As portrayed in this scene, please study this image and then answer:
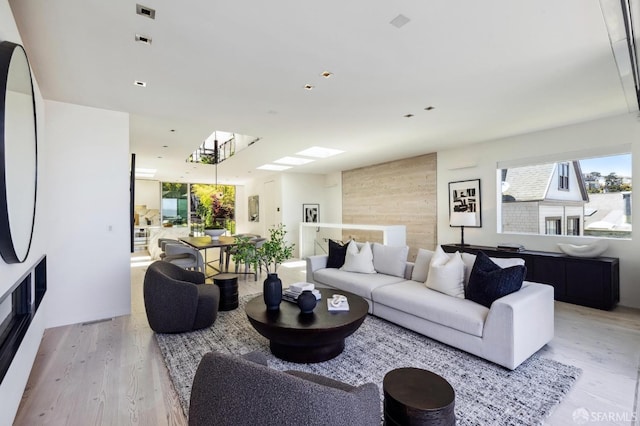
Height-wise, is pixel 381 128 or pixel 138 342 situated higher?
pixel 381 128

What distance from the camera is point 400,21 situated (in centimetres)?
216

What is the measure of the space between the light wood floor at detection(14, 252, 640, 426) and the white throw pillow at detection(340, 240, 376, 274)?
7.23ft

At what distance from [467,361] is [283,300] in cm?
188

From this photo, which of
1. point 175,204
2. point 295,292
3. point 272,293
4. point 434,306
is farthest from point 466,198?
point 175,204

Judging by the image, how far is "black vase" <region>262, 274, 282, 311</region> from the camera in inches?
112

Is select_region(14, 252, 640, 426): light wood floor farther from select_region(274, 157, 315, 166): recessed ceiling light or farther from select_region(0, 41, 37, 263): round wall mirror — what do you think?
select_region(274, 157, 315, 166): recessed ceiling light

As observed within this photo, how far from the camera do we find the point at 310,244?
873 cm

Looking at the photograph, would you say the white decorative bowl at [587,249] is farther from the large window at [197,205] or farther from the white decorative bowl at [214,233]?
the large window at [197,205]

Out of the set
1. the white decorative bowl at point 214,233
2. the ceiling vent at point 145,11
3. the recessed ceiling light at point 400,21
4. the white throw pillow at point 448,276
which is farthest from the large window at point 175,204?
the recessed ceiling light at point 400,21

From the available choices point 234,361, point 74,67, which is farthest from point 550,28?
point 74,67

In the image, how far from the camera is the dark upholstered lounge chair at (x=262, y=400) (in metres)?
1.01

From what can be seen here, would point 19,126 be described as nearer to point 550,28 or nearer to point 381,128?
point 550,28

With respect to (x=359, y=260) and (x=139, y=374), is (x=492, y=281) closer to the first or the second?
(x=359, y=260)

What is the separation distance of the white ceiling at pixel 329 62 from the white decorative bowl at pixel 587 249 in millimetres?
1882
